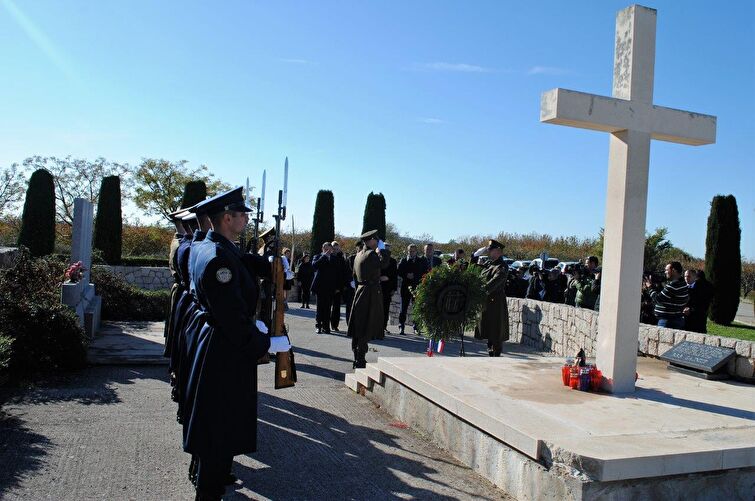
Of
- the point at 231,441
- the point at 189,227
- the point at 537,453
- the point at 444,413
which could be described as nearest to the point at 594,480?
the point at 537,453

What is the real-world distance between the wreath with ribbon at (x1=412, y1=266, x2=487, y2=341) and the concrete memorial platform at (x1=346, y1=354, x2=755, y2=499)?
7.29 feet

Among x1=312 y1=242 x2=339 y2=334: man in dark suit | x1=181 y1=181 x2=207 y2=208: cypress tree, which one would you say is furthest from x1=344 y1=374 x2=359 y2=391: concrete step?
x1=181 y1=181 x2=207 y2=208: cypress tree

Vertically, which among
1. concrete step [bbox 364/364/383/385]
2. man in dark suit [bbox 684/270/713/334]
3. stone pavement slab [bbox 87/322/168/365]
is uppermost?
man in dark suit [bbox 684/270/713/334]

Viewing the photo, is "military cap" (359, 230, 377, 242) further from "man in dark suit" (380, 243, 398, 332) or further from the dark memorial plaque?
"man in dark suit" (380, 243, 398, 332)

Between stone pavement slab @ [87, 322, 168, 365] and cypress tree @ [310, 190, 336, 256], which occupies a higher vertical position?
cypress tree @ [310, 190, 336, 256]

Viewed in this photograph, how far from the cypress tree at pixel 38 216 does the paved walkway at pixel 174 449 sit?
A: 19648mm

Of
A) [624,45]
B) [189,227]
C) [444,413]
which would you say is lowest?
[444,413]

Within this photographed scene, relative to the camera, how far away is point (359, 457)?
4.96m

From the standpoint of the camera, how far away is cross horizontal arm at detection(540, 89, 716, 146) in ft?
16.7

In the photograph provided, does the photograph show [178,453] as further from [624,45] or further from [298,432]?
[624,45]

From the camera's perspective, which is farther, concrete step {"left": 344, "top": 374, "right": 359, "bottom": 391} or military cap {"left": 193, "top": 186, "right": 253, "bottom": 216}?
concrete step {"left": 344, "top": 374, "right": 359, "bottom": 391}

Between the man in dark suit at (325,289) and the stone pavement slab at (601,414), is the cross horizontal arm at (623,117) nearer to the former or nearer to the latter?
the stone pavement slab at (601,414)

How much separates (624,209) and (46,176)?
25254 millimetres

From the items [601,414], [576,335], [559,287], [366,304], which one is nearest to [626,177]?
[601,414]
